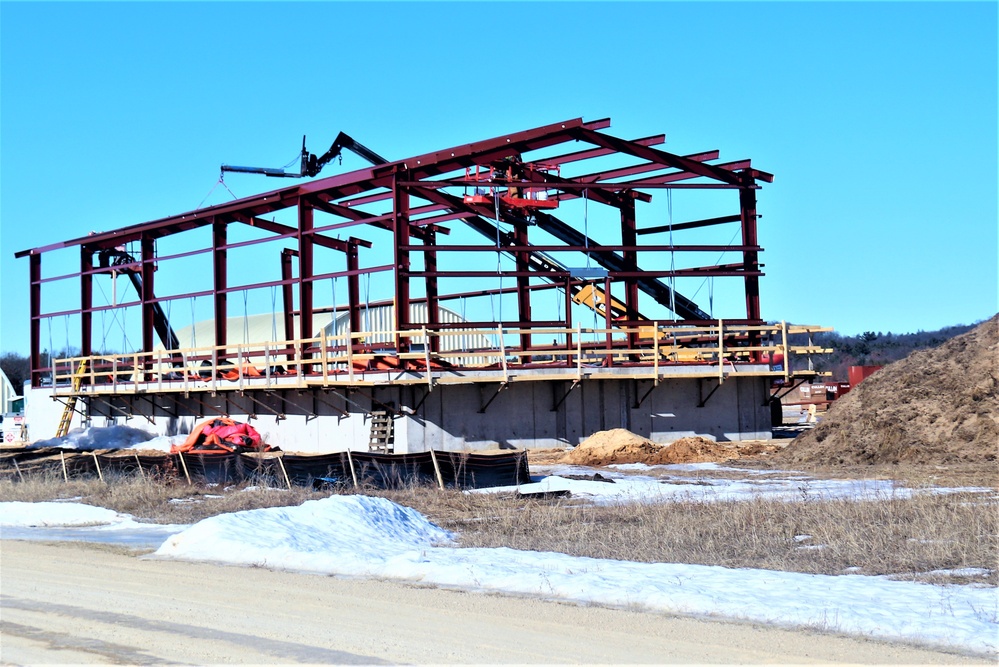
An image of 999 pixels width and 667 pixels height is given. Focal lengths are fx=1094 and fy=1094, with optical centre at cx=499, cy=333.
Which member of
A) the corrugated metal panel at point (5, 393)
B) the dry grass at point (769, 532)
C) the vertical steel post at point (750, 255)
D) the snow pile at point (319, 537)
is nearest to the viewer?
the dry grass at point (769, 532)

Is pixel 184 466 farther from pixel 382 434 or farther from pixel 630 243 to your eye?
pixel 630 243

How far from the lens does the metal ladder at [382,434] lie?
1150 inches

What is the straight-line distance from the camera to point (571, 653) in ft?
26.6

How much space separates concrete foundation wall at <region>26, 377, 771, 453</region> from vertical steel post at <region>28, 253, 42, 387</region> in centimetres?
1779

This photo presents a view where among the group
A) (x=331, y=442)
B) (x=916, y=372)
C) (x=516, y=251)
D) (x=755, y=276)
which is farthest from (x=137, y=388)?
(x=916, y=372)

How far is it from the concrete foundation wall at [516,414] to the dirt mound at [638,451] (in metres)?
1.13

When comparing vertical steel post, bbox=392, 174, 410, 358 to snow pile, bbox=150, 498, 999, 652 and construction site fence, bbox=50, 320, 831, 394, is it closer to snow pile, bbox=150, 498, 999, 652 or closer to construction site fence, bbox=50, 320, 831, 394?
construction site fence, bbox=50, 320, 831, 394

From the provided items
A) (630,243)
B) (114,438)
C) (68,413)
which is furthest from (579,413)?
(68,413)

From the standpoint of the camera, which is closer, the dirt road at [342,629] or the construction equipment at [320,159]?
the dirt road at [342,629]

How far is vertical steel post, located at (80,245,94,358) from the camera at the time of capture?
44.7m

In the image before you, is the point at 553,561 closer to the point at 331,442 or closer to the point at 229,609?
the point at 229,609

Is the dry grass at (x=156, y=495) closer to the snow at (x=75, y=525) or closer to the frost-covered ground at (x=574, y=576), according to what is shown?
the snow at (x=75, y=525)

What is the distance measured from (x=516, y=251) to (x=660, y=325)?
4981 millimetres

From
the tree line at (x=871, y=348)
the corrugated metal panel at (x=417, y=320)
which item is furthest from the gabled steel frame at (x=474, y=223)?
the tree line at (x=871, y=348)
